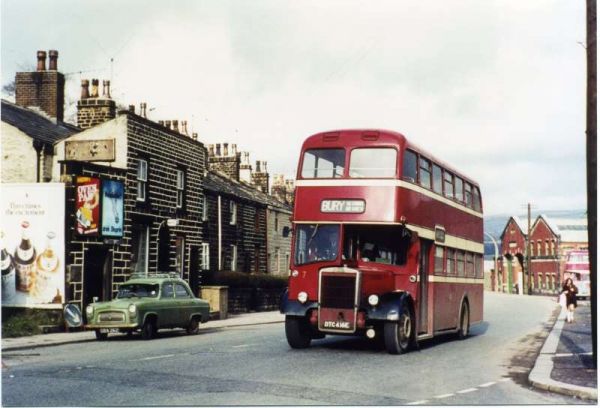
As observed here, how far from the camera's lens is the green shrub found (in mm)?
32822

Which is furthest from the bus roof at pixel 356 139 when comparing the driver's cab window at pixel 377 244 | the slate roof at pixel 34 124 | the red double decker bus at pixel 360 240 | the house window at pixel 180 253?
the house window at pixel 180 253

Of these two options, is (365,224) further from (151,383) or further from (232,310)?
(232,310)

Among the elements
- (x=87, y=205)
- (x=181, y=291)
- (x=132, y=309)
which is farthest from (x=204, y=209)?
(x=132, y=309)

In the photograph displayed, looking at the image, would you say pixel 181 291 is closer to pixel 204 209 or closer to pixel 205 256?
pixel 205 256

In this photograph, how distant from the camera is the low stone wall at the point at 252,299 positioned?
34.8m

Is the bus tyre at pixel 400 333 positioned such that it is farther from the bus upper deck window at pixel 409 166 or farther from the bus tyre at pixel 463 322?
the bus tyre at pixel 463 322

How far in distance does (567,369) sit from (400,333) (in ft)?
11.9

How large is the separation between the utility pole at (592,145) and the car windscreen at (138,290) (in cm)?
1121

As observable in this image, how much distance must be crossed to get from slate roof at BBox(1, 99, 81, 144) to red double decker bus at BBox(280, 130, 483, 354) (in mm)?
12954

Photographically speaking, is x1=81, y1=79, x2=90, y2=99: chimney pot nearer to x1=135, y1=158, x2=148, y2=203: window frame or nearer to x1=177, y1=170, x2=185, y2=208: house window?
x1=135, y1=158, x2=148, y2=203: window frame

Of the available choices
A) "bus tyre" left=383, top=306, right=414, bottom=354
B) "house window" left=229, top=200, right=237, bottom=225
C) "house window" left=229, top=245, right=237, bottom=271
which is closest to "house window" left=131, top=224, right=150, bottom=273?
"house window" left=229, top=200, right=237, bottom=225

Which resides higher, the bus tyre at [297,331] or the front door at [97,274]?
the front door at [97,274]

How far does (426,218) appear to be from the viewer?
16.2 m

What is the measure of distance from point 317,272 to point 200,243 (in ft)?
57.8
